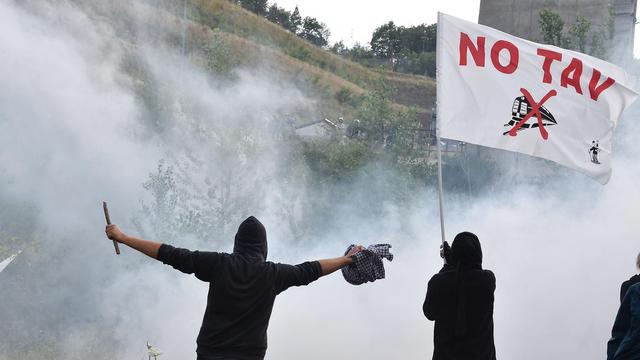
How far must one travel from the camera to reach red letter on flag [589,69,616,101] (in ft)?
22.9

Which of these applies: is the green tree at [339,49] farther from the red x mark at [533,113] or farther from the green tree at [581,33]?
the red x mark at [533,113]

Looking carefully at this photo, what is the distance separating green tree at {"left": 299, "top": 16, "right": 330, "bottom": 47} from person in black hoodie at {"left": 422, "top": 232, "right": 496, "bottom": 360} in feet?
137

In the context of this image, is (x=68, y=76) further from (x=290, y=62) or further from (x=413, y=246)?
(x=290, y=62)

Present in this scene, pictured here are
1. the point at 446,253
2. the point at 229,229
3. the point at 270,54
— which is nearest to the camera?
the point at 446,253

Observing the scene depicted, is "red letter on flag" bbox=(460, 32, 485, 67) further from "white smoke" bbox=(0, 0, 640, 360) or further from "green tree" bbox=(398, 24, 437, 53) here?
"green tree" bbox=(398, 24, 437, 53)

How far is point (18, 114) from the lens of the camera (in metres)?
12.9

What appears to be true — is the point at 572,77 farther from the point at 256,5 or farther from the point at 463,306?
the point at 256,5

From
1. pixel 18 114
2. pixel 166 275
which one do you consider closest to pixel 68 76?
pixel 18 114

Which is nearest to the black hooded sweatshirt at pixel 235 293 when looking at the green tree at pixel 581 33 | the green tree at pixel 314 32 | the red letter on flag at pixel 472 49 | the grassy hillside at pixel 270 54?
the red letter on flag at pixel 472 49

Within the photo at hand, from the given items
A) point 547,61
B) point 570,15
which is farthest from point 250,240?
point 570,15

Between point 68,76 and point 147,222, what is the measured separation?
2.42 meters

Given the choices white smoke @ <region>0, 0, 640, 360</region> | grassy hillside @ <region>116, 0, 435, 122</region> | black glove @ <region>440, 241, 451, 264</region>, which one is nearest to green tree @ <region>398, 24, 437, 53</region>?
grassy hillside @ <region>116, 0, 435, 122</region>

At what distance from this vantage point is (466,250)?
5012mm

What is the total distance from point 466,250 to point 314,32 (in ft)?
143
